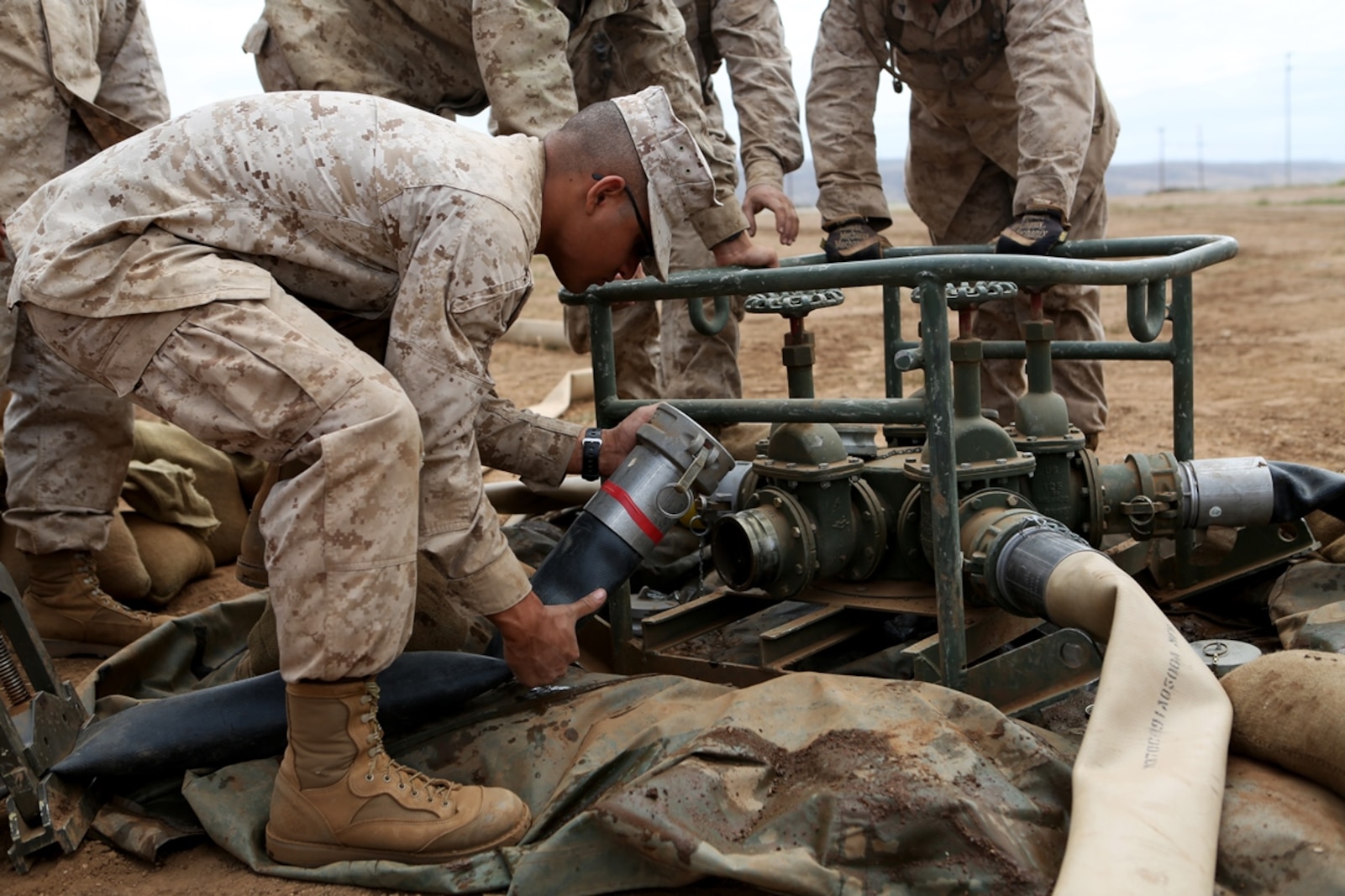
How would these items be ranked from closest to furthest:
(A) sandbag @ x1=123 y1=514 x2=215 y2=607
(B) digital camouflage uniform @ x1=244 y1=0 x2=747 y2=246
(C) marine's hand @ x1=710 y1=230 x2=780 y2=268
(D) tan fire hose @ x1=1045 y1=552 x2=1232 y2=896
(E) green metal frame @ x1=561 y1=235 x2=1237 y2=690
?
(D) tan fire hose @ x1=1045 y1=552 x2=1232 y2=896 → (E) green metal frame @ x1=561 y1=235 x2=1237 y2=690 → (C) marine's hand @ x1=710 y1=230 x2=780 y2=268 → (B) digital camouflage uniform @ x1=244 y1=0 x2=747 y2=246 → (A) sandbag @ x1=123 y1=514 x2=215 y2=607

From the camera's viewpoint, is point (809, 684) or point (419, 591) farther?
point (419, 591)

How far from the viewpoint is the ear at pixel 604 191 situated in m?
2.50

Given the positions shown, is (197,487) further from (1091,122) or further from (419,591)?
(1091,122)

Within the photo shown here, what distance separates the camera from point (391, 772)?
232cm

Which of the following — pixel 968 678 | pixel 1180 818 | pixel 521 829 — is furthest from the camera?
pixel 968 678

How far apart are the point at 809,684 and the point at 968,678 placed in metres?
0.34

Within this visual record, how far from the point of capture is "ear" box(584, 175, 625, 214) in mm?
2502

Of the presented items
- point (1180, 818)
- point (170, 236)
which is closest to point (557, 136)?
point (170, 236)

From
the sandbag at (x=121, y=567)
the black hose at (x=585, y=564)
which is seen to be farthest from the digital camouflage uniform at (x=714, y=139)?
the black hose at (x=585, y=564)

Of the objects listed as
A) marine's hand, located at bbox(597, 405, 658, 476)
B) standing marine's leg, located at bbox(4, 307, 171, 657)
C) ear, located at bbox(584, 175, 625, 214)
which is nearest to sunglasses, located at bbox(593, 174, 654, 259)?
ear, located at bbox(584, 175, 625, 214)

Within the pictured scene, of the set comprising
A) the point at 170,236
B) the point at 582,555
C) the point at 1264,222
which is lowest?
the point at 1264,222

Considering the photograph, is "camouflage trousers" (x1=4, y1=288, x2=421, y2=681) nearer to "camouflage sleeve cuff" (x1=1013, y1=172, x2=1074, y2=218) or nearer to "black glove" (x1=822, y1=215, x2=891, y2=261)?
"black glove" (x1=822, y1=215, x2=891, y2=261)

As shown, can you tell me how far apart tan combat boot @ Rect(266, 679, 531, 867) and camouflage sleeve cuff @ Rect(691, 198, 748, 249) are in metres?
1.40

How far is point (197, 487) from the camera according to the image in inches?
174
